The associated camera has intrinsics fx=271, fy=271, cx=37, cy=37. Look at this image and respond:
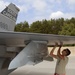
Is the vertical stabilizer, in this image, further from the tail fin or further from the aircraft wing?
the aircraft wing

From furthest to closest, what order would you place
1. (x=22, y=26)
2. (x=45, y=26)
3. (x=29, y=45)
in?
1. (x=22, y=26)
2. (x=45, y=26)
3. (x=29, y=45)

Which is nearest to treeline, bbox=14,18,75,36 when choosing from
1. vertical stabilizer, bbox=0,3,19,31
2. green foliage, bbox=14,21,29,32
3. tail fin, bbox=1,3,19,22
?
green foliage, bbox=14,21,29,32

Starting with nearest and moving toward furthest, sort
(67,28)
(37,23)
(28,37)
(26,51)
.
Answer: (26,51)
(28,37)
(67,28)
(37,23)

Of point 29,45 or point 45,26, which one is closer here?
point 29,45

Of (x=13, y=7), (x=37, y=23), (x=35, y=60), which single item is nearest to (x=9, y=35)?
(x=35, y=60)

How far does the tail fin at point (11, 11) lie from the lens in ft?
40.6

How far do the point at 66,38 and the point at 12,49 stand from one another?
7.75 ft

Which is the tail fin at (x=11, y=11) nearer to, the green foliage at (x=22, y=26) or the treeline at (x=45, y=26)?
the treeline at (x=45, y=26)

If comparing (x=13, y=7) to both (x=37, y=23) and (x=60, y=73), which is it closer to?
(x=60, y=73)

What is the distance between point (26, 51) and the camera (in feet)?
24.5

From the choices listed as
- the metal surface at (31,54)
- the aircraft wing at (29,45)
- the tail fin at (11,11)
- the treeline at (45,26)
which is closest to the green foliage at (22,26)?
the treeline at (45,26)

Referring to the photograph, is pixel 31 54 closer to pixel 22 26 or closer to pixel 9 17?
pixel 9 17

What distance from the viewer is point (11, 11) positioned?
13.3 m

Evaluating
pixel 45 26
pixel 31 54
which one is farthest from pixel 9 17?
pixel 45 26
